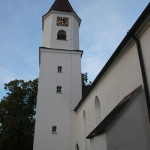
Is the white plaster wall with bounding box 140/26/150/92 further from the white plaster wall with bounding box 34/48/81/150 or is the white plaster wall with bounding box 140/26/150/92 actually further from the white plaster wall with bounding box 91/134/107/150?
the white plaster wall with bounding box 34/48/81/150

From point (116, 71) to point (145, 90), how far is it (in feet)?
7.86

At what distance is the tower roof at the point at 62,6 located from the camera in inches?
721

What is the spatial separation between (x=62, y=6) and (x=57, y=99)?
9440 mm

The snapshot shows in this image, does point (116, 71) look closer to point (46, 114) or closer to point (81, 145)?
point (81, 145)

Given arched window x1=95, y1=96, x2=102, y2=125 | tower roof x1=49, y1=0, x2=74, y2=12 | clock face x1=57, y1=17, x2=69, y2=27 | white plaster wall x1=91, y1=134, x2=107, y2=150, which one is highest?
tower roof x1=49, y1=0, x2=74, y2=12

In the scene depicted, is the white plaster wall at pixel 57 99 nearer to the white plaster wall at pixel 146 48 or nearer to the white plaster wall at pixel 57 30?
the white plaster wall at pixel 57 30

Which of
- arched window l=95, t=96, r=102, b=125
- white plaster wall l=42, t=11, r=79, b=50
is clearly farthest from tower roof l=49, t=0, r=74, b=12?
arched window l=95, t=96, r=102, b=125

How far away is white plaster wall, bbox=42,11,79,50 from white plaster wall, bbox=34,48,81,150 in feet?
2.28

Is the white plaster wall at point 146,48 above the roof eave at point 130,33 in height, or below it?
below

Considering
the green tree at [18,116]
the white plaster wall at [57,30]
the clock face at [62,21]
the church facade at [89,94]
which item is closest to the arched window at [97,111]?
the church facade at [89,94]

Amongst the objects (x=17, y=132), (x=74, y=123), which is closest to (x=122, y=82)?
(x=74, y=123)

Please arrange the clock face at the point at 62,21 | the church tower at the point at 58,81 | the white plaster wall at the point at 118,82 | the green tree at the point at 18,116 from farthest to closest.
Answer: the green tree at the point at 18,116
the clock face at the point at 62,21
the church tower at the point at 58,81
the white plaster wall at the point at 118,82

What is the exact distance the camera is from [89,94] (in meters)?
11.5

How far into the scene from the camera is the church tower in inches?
527
